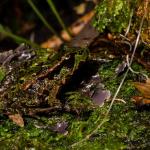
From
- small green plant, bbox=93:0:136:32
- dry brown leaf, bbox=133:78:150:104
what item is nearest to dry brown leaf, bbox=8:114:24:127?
dry brown leaf, bbox=133:78:150:104

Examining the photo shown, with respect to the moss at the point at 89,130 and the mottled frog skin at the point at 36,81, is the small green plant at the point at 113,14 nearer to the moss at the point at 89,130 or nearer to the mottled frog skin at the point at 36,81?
the mottled frog skin at the point at 36,81

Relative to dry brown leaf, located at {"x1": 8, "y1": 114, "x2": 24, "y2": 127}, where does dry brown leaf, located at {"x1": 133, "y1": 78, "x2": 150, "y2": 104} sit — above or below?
below

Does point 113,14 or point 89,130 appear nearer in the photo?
point 89,130

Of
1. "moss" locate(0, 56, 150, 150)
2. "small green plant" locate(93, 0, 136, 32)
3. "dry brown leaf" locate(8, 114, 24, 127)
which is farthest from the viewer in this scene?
"small green plant" locate(93, 0, 136, 32)

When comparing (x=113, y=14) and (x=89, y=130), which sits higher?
(x=113, y=14)

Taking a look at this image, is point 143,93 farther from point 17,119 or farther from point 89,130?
point 17,119

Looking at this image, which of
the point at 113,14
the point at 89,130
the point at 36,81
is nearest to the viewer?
the point at 89,130

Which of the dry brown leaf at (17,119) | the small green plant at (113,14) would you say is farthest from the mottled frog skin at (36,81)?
the small green plant at (113,14)

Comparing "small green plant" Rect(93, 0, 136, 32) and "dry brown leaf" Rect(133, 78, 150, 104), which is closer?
"dry brown leaf" Rect(133, 78, 150, 104)

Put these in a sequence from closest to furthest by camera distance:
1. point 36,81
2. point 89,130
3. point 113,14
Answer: point 89,130 → point 36,81 → point 113,14

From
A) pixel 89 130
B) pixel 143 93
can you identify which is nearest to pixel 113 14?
pixel 143 93

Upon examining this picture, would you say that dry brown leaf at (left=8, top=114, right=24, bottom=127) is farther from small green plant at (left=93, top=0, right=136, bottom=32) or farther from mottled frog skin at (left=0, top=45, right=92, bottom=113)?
small green plant at (left=93, top=0, right=136, bottom=32)

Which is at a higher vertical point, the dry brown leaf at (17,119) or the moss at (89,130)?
the dry brown leaf at (17,119)
